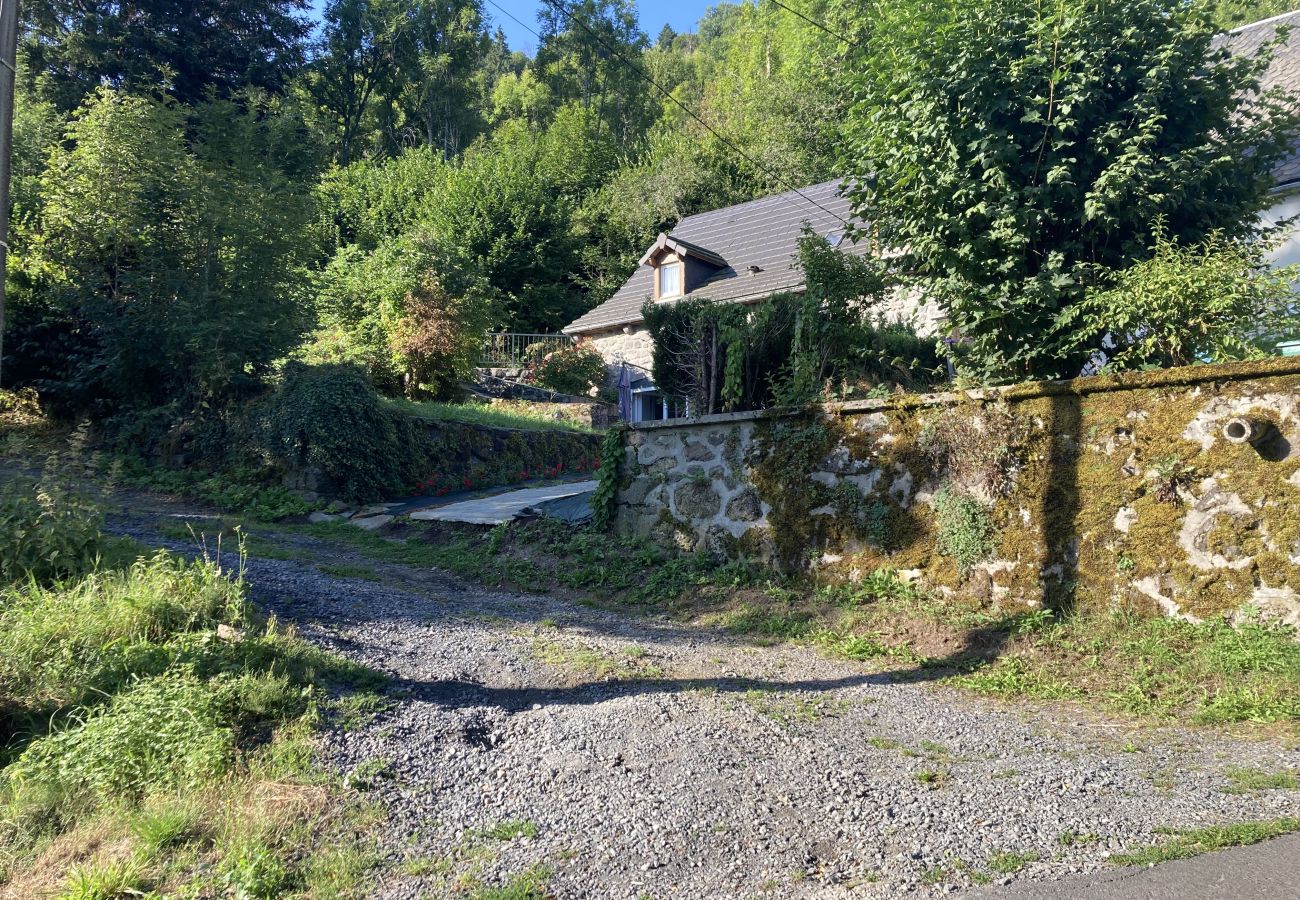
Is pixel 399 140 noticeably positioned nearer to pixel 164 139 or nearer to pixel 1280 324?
pixel 164 139

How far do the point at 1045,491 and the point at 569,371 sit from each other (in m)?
17.6

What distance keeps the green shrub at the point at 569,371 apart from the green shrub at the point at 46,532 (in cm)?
1676

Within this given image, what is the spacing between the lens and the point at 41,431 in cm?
1311

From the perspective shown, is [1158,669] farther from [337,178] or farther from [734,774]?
[337,178]

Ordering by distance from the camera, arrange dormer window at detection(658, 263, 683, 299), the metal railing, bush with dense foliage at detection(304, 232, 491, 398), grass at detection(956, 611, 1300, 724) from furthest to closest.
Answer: the metal railing → dormer window at detection(658, 263, 683, 299) → bush with dense foliage at detection(304, 232, 491, 398) → grass at detection(956, 611, 1300, 724)

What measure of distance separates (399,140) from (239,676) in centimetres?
4479

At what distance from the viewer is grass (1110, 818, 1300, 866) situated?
10.5ft

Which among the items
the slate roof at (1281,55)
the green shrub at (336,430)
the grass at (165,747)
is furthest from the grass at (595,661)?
the slate roof at (1281,55)

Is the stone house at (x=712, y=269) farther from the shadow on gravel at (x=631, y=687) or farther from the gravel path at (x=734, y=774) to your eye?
the gravel path at (x=734, y=774)

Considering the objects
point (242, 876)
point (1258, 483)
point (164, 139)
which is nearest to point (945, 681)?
point (1258, 483)

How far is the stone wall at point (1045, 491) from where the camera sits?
5488 mm

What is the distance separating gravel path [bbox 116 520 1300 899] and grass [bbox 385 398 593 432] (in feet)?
29.6

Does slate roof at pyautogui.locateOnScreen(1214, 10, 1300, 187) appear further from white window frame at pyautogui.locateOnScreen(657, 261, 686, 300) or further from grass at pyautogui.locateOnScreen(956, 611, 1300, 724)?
white window frame at pyautogui.locateOnScreen(657, 261, 686, 300)

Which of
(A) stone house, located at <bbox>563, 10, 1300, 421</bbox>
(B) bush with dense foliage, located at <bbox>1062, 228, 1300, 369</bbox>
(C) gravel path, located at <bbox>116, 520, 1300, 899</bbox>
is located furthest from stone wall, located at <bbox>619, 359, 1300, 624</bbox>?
(A) stone house, located at <bbox>563, 10, 1300, 421</bbox>
